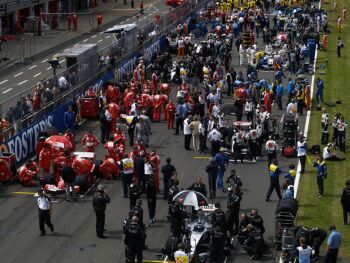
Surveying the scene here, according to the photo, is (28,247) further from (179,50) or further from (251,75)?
(179,50)

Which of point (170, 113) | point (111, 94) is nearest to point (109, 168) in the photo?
point (170, 113)

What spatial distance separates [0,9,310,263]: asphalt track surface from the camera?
912 inches

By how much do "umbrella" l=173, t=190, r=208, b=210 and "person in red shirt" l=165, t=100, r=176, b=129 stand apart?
12842 millimetres

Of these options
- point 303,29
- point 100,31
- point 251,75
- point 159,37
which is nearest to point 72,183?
point 251,75

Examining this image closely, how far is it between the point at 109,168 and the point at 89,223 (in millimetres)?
4355

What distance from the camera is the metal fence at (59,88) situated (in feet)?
107

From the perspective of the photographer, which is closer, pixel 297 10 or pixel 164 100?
pixel 164 100

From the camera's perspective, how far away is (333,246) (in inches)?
856

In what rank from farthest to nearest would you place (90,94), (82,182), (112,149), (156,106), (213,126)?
(90,94) < (156,106) < (213,126) < (112,149) < (82,182)

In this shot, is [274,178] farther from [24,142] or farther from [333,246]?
[24,142]

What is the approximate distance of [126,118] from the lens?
35.4 m

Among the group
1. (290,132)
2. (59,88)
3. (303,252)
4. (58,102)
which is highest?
(303,252)

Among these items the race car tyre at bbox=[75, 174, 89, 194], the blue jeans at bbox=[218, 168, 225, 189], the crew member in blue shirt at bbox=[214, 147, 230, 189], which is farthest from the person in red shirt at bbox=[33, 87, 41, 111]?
the blue jeans at bbox=[218, 168, 225, 189]

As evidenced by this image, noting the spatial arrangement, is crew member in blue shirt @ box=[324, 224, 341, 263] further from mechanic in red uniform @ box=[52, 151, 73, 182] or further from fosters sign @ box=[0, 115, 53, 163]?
fosters sign @ box=[0, 115, 53, 163]
